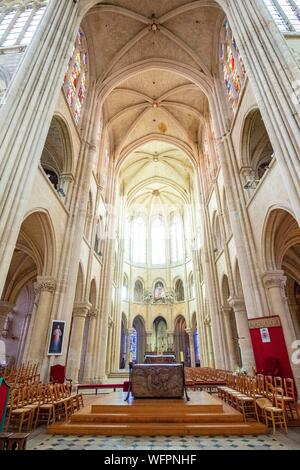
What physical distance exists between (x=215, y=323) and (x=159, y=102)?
17.8 metres

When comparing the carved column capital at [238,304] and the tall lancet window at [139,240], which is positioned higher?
the tall lancet window at [139,240]

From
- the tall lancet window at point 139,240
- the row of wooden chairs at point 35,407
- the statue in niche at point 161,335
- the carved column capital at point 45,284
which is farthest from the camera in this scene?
the tall lancet window at point 139,240

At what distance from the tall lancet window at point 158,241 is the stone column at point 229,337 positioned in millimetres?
15683

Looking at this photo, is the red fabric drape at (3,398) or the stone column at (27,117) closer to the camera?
the red fabric drape at (3,398)

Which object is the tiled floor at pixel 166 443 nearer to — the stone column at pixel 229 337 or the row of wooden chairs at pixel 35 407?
the row of wooden chairs at pixel 35 407

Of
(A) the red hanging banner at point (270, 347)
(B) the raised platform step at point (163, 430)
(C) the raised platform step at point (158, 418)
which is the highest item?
(A) the red hanging banner at point (270, 347)

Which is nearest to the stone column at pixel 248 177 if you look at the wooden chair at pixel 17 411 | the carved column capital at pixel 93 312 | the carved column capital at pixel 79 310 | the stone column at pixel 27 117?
the stone column at pixel 27 117

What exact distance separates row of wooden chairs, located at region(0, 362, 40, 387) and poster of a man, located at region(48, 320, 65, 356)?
74 cm

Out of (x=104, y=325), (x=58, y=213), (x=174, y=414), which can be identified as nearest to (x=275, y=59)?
(x=58, y=213)

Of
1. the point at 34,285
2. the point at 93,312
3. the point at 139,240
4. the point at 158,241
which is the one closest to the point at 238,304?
the point at 93,312

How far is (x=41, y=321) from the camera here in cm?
998

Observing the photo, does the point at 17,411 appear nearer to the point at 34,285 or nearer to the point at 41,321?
the point at 41,321

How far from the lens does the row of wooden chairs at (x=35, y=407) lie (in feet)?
17.7
